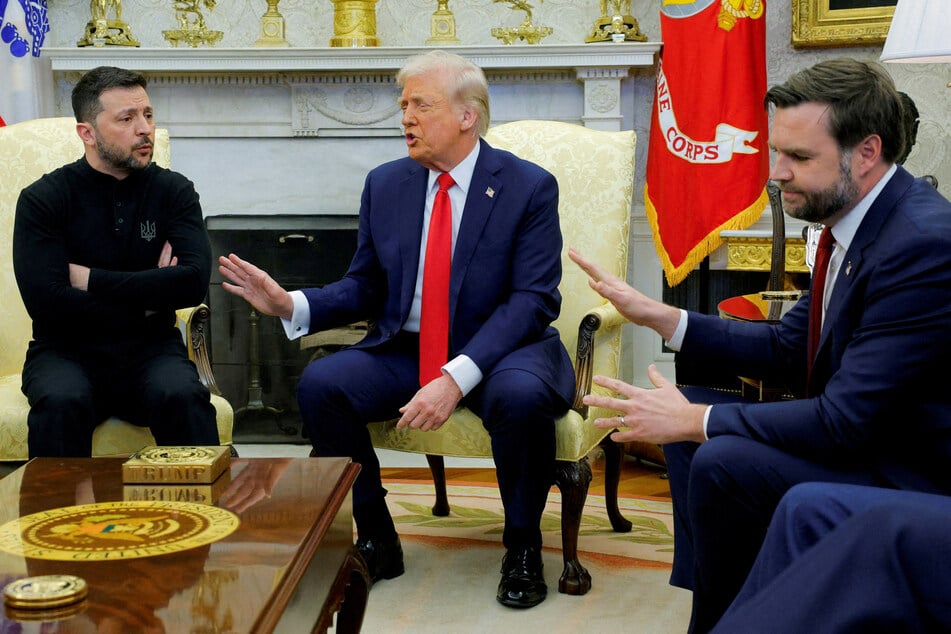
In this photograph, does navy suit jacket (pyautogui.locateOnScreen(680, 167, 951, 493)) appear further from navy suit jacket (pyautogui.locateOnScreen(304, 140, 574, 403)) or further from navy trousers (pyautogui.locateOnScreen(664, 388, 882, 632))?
navy suit jacket (pyautogui.locateOnScreen(304, 140, 574, 403))

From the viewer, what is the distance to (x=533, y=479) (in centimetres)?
263

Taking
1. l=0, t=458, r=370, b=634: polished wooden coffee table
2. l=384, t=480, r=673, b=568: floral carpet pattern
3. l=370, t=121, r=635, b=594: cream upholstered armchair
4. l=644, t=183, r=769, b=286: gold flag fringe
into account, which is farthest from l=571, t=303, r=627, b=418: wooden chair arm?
l=644, t=183, r=769, b=286: gold flag fringe

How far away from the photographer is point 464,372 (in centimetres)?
263

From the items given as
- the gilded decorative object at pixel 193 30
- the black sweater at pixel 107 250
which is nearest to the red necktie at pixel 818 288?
the black sweater at pixel 107 250

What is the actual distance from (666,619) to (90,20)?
3.50 metres

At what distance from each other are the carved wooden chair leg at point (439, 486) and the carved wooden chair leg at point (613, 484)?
1.66 feet

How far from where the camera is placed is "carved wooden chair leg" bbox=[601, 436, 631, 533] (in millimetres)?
3133

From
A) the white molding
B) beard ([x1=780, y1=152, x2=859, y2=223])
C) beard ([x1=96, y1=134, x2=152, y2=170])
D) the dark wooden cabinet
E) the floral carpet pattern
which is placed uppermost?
the white molding

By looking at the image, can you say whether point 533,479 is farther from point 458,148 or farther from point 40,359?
point 40,359

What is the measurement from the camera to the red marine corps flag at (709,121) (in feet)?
13.3

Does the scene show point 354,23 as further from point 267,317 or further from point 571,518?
point 571,518

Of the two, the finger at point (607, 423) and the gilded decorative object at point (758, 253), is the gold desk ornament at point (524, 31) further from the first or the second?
the finger at point (607, 423)

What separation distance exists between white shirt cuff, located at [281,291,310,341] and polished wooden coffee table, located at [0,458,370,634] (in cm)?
80

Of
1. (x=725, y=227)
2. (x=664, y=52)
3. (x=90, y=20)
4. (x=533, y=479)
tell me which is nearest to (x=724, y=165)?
(x=725, y=227)
